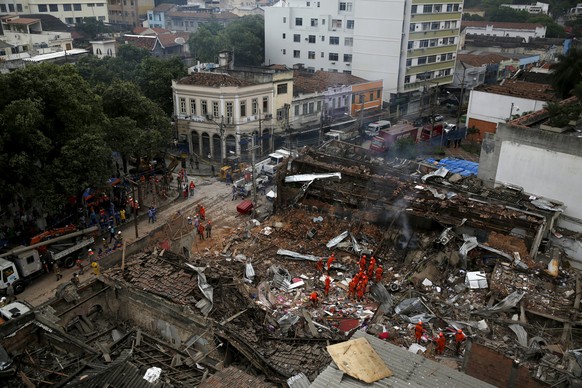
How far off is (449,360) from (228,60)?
111 feet

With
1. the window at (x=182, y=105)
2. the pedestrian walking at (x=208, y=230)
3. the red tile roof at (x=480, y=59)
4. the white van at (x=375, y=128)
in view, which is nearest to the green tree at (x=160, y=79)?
the window at (x=182, y=105)

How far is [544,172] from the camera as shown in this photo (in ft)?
73.8

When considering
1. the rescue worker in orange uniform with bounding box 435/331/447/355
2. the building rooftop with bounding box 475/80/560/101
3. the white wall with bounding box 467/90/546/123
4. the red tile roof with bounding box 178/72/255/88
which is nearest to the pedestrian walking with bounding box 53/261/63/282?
the rescue worker in orange uniform with bounding box 435/331/447/355

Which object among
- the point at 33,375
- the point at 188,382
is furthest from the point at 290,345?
the point at 33,375

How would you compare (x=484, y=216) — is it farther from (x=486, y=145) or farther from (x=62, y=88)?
(x=62, y=88)

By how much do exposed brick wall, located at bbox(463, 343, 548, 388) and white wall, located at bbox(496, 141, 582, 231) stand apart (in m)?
13.6

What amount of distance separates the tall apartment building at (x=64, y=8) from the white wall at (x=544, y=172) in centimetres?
6817

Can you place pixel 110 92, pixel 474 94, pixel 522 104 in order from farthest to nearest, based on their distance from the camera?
pixel 474 94 < pixel 522 104 < pixel 110 92

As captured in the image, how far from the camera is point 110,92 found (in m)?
26.9

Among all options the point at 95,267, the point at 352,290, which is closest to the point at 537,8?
the point at 352,290

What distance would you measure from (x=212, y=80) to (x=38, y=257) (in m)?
19.5

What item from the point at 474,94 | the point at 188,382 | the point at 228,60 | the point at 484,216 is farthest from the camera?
the point at 228,60

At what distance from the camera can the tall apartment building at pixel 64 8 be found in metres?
68.4

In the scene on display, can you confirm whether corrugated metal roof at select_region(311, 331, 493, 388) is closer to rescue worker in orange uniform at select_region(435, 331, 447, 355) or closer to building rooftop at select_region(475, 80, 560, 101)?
rescue worker in orange uniform at select_region(435, 331, 447, 355)
